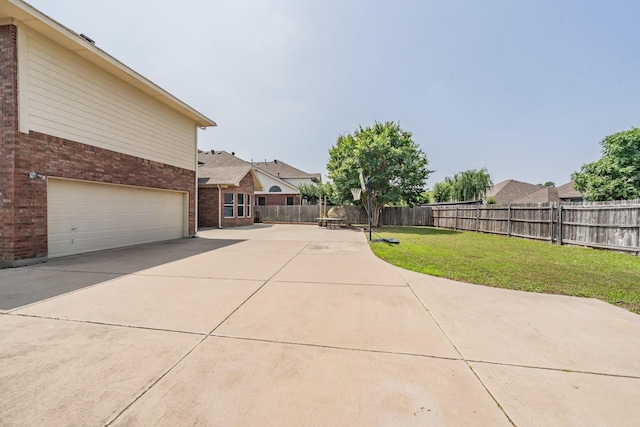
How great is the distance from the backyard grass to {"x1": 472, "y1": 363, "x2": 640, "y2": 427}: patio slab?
2.55m

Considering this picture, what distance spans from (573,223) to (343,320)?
11.4 meters

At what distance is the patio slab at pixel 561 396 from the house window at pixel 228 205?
55.0 feet

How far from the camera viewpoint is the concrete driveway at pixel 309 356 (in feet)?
5.84

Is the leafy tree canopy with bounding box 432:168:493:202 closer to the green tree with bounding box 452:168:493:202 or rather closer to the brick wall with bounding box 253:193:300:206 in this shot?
the green tree with bounding box 452:168:493:202

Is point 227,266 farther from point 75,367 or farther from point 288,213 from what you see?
point 288,213

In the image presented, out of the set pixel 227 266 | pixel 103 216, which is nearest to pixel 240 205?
pixel 103 216

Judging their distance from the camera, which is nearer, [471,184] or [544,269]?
[544,269]

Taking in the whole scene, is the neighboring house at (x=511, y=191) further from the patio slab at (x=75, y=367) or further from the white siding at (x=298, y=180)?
the patio slab at (x=75, y=367)

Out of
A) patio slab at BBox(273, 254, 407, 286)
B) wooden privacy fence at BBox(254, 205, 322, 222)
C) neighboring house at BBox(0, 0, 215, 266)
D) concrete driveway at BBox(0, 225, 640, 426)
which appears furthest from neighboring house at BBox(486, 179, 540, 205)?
neighboring house at BBox(0, 0, 215, 266)

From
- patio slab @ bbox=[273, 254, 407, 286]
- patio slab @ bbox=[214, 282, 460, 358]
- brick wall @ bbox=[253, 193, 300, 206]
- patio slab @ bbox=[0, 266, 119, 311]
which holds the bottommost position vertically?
patio slab @ bbox=[214, 282, 460, 358]

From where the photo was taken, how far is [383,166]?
18438 mm

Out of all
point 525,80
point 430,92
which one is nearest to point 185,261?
point 430,92

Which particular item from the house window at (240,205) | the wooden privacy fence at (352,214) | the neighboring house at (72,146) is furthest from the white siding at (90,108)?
the wooden privacy fence at (352,214)

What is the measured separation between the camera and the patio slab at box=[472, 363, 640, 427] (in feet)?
5.66
